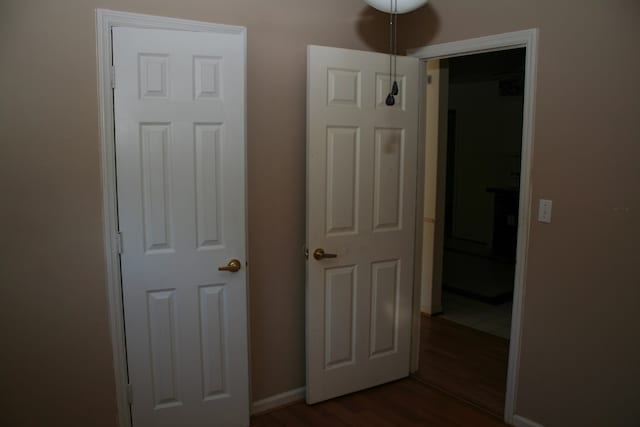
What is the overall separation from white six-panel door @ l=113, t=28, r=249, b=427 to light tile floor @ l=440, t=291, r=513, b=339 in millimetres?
2348

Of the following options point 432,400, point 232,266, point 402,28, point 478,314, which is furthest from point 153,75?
point 478,314

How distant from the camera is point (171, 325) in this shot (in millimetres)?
2373

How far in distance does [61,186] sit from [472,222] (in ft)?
18.7

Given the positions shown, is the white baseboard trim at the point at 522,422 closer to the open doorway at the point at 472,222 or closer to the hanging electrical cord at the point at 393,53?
the open doorway at the point at 472,222

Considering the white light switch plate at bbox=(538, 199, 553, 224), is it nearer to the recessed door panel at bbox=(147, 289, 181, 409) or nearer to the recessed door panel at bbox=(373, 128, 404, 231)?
the recessed door panel at bbox=(373, 128, 404, 231)

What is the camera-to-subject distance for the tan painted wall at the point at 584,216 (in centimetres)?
212

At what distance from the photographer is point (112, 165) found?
2182 millimetres

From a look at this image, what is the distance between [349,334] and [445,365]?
0.93 meters

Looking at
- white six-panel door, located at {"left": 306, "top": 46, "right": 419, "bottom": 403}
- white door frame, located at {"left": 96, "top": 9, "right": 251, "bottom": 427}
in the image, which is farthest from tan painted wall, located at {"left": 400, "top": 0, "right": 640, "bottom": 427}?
white door frame, located at {"left": 96, "top": 9, "right": 251, "bottom": 427}

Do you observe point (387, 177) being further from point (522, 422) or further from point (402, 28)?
point (522, 422)

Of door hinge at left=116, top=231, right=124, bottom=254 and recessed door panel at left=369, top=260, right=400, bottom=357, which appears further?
recessed door panel at left=369, top=260, right=400, bottom=357

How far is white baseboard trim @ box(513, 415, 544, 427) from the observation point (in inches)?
100

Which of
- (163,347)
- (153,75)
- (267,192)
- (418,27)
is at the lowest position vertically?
(163,347)

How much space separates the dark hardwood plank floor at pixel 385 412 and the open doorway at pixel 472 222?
138mm
